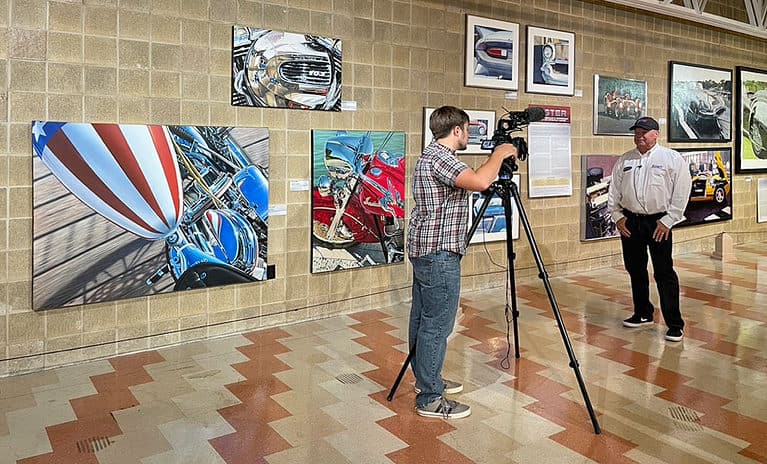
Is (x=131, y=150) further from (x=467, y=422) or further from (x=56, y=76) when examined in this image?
(x=467, y=422)

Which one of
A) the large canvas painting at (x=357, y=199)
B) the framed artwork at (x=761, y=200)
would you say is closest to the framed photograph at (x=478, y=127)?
the large canvas painting at (x=357, y=199)

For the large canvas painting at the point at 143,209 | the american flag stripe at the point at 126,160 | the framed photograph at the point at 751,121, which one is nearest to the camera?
the large canvas painting at the point at 143,209

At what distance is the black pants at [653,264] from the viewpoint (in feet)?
16.2

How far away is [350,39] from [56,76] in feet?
7.28

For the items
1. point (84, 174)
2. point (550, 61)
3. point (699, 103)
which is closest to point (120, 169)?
point (84, 174)

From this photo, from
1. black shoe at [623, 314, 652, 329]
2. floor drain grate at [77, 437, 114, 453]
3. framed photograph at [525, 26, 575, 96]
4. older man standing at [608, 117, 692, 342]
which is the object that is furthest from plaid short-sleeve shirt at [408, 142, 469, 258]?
framed photograph at [525, 26, 575, 96]

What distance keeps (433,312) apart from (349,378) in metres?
0.88

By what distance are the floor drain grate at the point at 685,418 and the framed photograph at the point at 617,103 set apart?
14.9ft

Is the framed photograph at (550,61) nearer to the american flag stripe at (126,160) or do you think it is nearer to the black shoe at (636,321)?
the black shoe at (636,321)

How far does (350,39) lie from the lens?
17.8ft

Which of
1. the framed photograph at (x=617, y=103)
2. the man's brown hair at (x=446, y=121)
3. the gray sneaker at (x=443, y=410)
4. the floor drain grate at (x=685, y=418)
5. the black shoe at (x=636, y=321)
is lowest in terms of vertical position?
the floor drain grate at (x=685, y=418)

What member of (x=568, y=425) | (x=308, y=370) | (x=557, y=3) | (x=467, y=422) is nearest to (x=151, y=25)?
(x=308, y=370)

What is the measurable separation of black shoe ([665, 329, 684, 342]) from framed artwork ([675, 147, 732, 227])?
4077mm

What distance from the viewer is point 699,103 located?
8.81 metres
